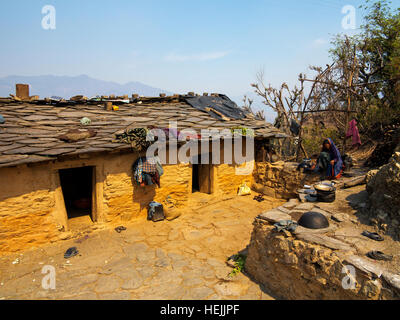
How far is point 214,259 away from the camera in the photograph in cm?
536

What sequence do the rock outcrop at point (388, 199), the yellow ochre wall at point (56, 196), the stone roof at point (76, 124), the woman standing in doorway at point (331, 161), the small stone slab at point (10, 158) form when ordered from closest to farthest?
the rock outcrop at point (388, 199) → the small stone slab at point (10, 158) → the yellow ochre wall at point (56, 196) → the stone roof at point (76, 124) → the woman standing in doorway at point (331, 161)

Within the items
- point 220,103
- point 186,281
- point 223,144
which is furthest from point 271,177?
point 186,281

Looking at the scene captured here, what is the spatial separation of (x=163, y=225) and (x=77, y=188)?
4.15 m

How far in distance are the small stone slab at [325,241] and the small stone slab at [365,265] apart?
10.1 inches

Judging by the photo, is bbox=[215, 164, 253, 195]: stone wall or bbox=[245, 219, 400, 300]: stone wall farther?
bbox=[215, 164, 253, 195]: stone wall

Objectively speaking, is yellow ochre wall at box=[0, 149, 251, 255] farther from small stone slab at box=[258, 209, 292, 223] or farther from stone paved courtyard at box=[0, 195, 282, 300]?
small stone slab at box=[258, 209, 292, 223]

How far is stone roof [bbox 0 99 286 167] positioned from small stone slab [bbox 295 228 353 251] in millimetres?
4463

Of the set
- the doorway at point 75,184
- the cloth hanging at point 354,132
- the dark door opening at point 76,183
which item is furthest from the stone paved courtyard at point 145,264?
the cloth hanging at point 354,132

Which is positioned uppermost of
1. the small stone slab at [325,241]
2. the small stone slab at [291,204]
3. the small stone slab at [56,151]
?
the small stone slab at [56,151]

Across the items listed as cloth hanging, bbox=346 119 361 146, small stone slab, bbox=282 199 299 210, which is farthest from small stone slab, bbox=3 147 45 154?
cloth hanging, bbox=346 119 361 146

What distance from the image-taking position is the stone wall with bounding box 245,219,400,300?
294 cm

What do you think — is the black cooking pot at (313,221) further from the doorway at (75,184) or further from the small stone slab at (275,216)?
the doorway at (75,184)

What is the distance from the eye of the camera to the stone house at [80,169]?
5.35m
